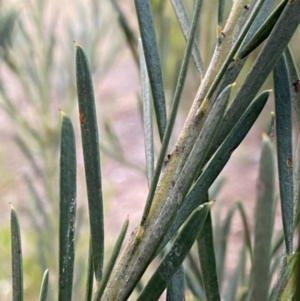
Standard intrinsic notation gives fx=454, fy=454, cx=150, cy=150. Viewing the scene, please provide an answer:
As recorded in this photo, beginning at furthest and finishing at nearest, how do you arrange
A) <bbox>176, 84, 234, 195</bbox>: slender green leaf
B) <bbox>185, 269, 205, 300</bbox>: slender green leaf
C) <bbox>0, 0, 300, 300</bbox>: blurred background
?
1. <bbox>0, 0, 300, 300</bbox>: blurred background
2. <bbox>185, 269, 205, 300</bbox>: slender green leaf
3. <bbox>176, 84, 234, 195</bbox>: slender green leaf

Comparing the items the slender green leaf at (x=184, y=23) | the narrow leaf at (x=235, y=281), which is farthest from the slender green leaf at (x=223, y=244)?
the slender green leaf at (x=184, y=23)

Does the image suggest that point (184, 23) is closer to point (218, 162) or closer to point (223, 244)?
point (218, 162)

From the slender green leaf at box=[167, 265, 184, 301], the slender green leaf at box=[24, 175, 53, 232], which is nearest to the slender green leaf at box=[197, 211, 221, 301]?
the slender green leaf at box=[167, 265, 184, 301]

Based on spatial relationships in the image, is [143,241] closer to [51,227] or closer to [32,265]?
[51,227]

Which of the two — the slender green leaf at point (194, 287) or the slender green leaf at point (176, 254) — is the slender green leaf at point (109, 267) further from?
the slender green leaf at point (194, 287)

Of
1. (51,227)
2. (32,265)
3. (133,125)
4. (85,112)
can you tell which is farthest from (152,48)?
(133,125)

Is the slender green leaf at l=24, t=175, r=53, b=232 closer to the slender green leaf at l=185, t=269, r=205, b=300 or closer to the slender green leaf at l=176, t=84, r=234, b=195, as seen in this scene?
the slender green leaf at l=185, t=269, r=205, b=300
